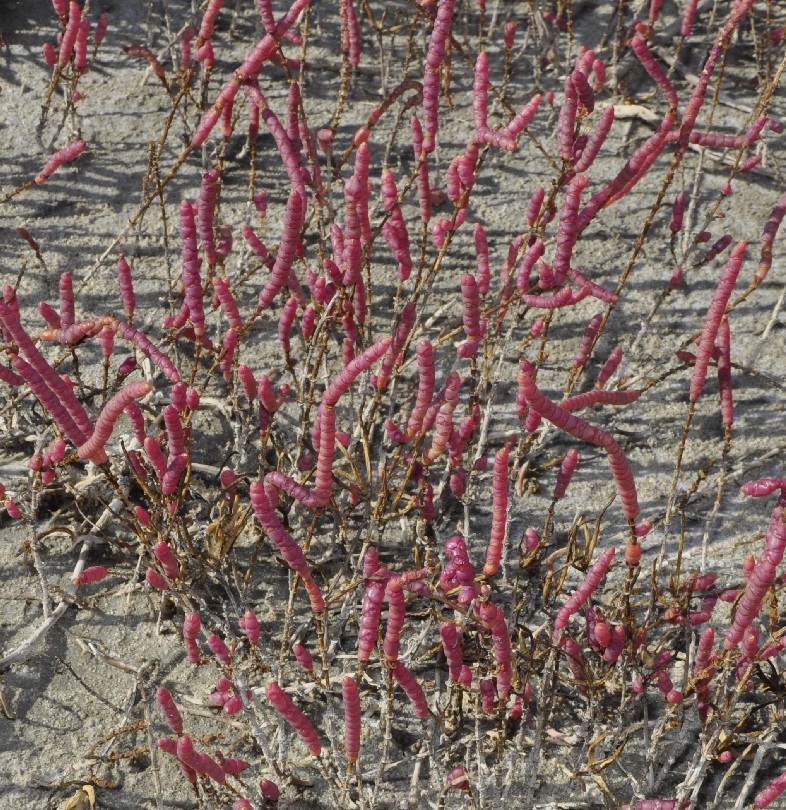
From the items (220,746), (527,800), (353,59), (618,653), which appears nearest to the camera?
(527,800)

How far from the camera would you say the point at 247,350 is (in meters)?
3.26

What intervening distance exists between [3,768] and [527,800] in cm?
118

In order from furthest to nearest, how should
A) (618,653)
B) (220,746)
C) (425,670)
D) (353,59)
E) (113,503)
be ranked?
(353,59) < (113,503) < (425,670) < (220,746) < (618,653)

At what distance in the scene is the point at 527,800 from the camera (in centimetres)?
202

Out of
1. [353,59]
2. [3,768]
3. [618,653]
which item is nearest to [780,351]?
[618,653]

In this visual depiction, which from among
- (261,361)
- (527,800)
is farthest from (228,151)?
(527,800)

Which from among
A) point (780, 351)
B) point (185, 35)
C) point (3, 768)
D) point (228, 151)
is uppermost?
point (185, 35)

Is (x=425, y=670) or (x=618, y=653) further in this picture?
(x=425, y=670)

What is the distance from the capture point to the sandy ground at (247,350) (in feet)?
7.64

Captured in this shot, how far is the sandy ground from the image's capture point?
2.33m

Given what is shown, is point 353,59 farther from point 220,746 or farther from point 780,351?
point 220,746

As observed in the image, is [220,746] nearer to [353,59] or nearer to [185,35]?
[353,59]

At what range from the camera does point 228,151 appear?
390cm

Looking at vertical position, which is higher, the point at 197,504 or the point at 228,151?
the point at 228,151
